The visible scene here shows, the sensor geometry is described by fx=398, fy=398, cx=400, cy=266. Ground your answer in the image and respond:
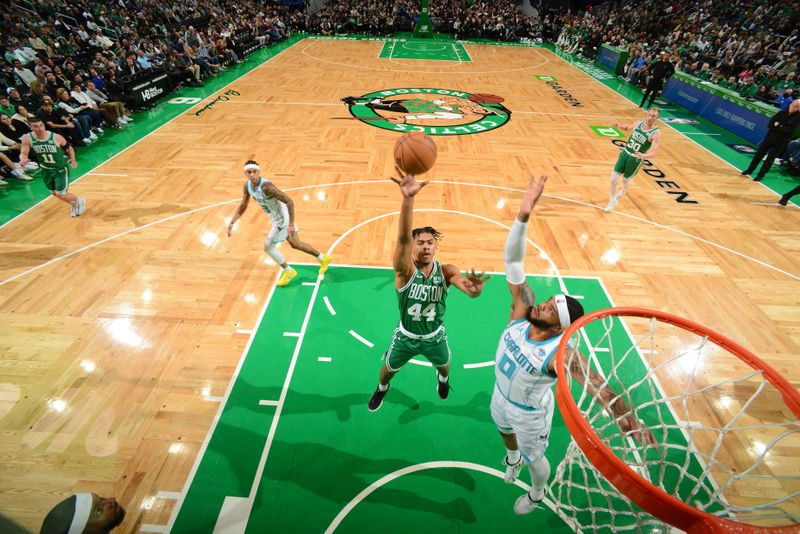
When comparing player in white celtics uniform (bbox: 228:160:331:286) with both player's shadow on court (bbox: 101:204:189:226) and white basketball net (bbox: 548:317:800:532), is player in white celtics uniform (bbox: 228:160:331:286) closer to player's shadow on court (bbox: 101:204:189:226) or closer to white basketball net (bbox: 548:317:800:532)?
player's shadow on court (bbox: 101:204:189:226)

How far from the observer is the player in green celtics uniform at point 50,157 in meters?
6.46

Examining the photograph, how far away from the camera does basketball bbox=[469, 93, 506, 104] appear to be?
1378 cm

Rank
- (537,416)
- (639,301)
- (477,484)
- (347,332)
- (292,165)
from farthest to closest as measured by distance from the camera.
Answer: (292,165) → (639,301) → (347,332) → (477,484) → (537,416)

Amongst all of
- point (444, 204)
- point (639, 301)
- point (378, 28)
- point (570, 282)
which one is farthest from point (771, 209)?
point (378, 28)

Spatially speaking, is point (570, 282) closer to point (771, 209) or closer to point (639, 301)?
point (639, 301)

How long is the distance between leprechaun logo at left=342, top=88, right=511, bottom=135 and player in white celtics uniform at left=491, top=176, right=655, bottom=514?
29.4 feet


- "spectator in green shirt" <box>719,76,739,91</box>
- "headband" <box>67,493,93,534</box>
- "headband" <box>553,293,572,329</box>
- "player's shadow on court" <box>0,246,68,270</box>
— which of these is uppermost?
"spectator in green shirt" <box>719,76,739,91</box>

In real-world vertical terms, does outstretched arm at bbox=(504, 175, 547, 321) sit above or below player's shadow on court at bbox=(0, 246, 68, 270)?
above

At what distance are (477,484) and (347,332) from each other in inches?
90.9

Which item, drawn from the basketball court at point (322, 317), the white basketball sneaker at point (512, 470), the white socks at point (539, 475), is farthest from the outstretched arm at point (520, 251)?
the basketball court at point (322, 317)

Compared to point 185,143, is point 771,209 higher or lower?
higher

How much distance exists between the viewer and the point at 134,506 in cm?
335

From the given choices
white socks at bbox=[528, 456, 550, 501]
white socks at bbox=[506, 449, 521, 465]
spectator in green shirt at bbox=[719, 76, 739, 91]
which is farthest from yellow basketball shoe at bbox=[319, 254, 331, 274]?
spectator in green shirt at bbox=[719, 76, 739, 91]

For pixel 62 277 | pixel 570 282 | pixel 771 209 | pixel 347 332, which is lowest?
pixel 62 277
